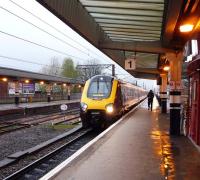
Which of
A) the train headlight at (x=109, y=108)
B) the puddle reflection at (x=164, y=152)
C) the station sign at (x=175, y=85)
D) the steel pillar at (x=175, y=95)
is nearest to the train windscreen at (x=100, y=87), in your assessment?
the train headlight at (x=109, y=108)

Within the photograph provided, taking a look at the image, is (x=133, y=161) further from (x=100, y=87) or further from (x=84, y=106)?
(x=100, y=87)

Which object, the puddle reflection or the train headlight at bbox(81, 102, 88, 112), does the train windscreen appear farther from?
the puddle reflection

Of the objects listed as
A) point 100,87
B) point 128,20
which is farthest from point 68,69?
point 128,20

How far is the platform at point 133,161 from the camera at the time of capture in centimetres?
793

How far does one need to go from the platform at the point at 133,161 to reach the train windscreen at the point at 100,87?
7195 millimetres

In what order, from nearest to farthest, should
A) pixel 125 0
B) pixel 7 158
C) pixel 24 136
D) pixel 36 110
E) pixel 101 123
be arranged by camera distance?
pixel 7 158, pixel 125 0, pixel 24 136, pixel 101 123, pixel 36 110

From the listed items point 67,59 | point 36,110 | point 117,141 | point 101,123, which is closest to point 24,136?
point 101,123

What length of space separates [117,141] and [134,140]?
0.72 m

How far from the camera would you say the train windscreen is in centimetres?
2118

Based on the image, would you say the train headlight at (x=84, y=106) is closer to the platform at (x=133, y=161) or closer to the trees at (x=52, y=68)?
the platform at (x=133, y=161)

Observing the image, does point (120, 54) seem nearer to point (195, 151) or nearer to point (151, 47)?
point (151, 47)

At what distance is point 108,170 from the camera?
8383mm

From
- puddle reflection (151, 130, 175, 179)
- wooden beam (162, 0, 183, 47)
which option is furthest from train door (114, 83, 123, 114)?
wooden beam (162, 0, 183, 47)

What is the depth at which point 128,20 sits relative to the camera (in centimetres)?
1878
